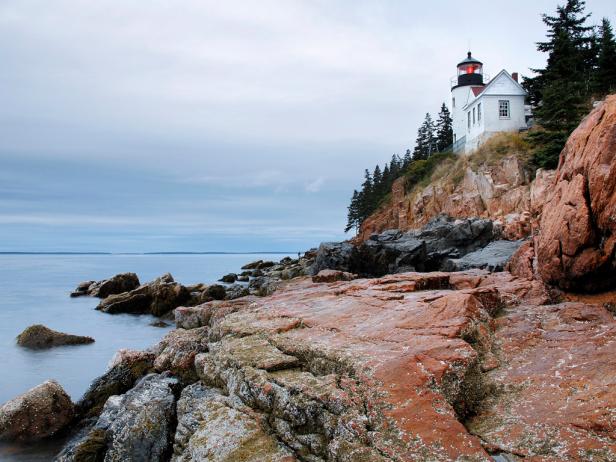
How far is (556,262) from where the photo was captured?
30.8 feet

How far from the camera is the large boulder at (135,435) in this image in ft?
25.3

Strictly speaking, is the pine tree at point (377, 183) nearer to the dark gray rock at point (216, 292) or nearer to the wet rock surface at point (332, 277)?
the dark gray rock at point (216, 292)

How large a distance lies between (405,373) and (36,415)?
9.45 m

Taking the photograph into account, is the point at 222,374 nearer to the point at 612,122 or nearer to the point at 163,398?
the point at 163,398

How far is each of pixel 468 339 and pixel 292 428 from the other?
10.3ft

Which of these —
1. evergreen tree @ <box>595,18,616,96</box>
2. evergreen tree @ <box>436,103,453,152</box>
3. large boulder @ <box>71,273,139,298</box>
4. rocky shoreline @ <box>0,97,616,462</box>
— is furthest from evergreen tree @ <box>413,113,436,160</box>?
rocky shoreline @ <box>0,97,616,462</box>

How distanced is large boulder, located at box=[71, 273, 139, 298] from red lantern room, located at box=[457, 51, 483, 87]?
165 feet

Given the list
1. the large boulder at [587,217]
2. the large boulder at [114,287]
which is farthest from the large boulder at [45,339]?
the large boulder at [587,217]

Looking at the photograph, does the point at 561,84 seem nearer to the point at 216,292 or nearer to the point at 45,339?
the point at 216,292

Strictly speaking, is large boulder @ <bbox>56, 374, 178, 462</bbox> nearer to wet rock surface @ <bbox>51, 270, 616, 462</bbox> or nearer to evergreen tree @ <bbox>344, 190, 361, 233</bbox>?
wet rock surface @ <bbox>51, 270, 616, 462</bbox>

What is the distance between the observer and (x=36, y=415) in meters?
11.0

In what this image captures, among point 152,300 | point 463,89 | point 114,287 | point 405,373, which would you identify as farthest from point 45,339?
point 463,89

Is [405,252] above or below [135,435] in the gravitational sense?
above

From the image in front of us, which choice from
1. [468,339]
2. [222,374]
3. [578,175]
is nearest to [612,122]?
[578,175]
